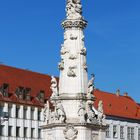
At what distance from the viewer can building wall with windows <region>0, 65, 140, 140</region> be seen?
2662 inches

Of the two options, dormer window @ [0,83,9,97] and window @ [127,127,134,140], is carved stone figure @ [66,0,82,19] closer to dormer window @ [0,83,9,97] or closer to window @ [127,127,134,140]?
dormer window @ [0,83,9,97]

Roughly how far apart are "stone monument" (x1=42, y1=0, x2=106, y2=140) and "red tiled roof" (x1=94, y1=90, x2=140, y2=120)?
47.4 metres

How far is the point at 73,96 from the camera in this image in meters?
29.5

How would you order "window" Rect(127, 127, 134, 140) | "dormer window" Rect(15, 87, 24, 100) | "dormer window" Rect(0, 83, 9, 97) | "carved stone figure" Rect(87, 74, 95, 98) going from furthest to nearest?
"window" Rect(127, 127, 134, 140) < "dormer window" Rect(15, 87, 24, 100) < "dormer window" Rect(0, 83, 9, 97) < "carved stone figure" Rect(87, 74, 95, 98)

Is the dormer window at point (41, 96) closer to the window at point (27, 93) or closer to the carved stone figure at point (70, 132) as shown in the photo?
the window at point (27, 93)

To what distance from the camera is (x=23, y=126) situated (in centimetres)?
6869

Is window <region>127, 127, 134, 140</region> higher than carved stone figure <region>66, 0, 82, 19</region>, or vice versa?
carved stone figure <region>66, 0, 82, 19</region>

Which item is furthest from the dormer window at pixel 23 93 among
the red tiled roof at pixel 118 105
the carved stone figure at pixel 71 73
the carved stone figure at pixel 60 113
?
the carved stone figure at pixel 60 113

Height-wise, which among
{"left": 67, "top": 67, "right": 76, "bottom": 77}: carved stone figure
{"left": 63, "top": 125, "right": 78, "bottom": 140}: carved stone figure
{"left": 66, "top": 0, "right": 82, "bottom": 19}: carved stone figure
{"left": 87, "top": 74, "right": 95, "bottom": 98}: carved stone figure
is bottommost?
{"left": 63, "top": 125, "right": 78, "bottom": 140}: carved stone figure

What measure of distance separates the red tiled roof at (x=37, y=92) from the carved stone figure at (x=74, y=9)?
3734 centimetres

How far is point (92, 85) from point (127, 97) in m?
60.4

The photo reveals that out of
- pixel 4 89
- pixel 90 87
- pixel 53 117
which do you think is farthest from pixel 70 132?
pixel 4 89

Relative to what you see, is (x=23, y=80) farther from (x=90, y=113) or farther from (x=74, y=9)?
(x=90, y=113)

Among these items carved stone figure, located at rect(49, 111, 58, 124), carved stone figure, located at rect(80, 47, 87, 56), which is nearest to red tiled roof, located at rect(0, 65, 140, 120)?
carved stone figure, located at rect(80, 47, 87, 56)
